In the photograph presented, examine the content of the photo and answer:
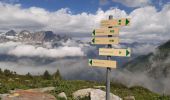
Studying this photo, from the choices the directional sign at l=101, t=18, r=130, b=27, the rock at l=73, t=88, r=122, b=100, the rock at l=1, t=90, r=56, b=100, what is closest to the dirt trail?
the rock at l=1, t=90, r=56, b=100

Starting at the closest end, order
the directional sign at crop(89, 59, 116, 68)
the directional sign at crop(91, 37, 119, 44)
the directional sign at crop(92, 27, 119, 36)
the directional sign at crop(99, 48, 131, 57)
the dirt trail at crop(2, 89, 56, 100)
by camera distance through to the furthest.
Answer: the directional sign at crop(99, 48, 131, 57) < the directional sign at crop(91, 37, 119, 44) < the directional sign at crop(92, 27, 119, 36) < the directional sign at crop(89, 59, 116, 68) < the dirt trail at crop(2, 89, 56, 100)

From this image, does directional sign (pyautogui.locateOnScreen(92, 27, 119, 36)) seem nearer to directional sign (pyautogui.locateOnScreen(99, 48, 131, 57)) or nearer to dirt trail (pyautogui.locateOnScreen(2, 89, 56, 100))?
directional sign (pyautogui.locateOnScreen(99, 48, 131, 57))

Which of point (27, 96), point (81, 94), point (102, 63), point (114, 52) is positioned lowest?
point (81, 94)

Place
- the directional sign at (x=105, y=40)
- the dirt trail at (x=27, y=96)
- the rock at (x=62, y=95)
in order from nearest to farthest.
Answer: the directional sign at (x=105, y=40) → the dirt trail at (x=27, y=96) → the rock at (x=62, y=95)

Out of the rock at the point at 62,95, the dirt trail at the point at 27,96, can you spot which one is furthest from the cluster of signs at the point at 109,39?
the rock at the point at 62,95

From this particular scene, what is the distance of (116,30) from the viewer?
631 inches

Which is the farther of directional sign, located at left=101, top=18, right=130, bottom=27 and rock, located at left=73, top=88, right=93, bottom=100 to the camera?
rock, located at left=73, top=88, right=93, bottom=100

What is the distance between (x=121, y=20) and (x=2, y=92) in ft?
39.0

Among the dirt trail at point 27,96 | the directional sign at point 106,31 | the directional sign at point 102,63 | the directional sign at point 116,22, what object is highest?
the directional sign at point 116,22

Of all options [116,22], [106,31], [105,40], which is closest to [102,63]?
[105,40]

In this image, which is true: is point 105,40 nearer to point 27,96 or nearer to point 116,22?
point 116,22

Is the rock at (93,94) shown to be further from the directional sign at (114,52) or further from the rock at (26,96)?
the directional sign at (114,52)

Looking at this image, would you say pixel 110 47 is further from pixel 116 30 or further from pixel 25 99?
pixel 25 99

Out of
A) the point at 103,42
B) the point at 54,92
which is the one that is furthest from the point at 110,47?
the point at 54,92
